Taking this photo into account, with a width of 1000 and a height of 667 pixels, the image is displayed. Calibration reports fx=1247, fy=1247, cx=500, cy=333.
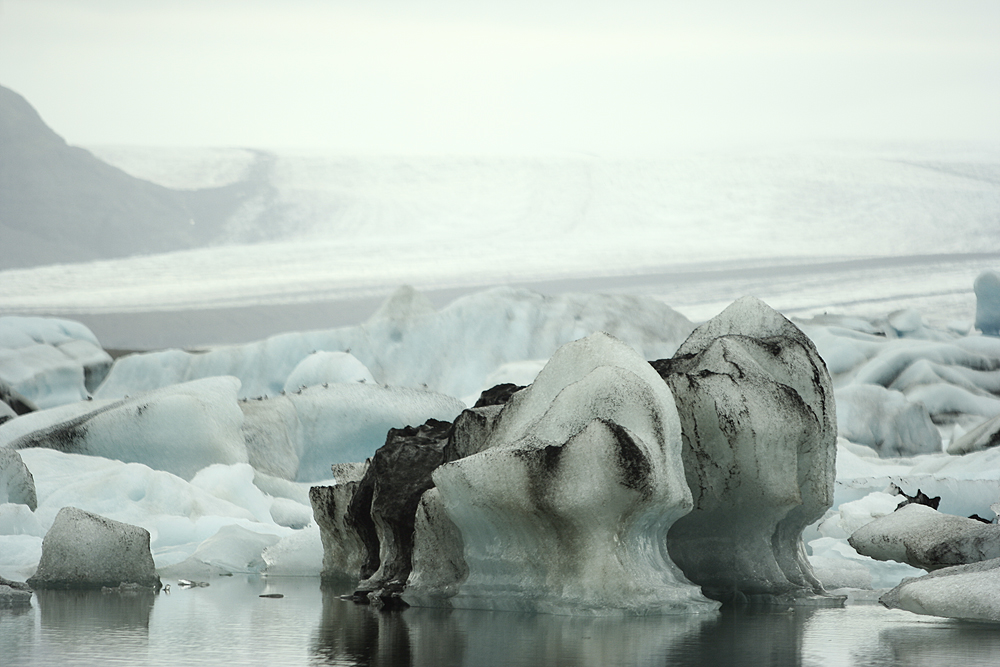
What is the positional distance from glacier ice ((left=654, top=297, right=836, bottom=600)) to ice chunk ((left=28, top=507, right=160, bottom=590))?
150 inches

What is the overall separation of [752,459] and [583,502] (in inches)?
62.7

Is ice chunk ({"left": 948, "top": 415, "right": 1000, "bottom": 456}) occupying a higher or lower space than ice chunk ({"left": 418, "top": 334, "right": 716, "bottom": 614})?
higher

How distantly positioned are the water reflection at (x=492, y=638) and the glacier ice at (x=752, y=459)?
3.95 ft

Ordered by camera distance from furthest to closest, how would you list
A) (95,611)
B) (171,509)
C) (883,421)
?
(883,421) → (171,509) → (95,611)

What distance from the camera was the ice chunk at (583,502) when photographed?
6891 millimetres

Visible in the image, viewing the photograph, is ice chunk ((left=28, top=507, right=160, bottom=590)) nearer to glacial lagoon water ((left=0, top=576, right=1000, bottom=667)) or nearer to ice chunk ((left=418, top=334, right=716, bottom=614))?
glacial lagoon water ((left=0, top=576, right=1000, bottom=667))

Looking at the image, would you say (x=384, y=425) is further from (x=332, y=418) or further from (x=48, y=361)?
(x=48, y=361)

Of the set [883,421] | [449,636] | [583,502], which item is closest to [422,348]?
[883,421]

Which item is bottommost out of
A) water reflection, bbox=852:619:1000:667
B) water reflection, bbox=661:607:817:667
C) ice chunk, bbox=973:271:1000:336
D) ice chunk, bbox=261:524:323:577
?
water reflection, bbox=661:607:817:667

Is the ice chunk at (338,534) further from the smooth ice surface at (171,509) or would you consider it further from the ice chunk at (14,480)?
the ice chunk at (14,480)

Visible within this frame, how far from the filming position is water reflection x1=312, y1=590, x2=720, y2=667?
16.8 ft

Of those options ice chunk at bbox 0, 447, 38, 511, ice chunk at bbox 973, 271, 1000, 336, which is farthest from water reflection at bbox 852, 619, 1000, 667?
ice chunk at bbox 973, 271, 1000, 336

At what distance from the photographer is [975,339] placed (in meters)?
26.4

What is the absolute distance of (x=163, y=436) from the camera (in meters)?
15.0
